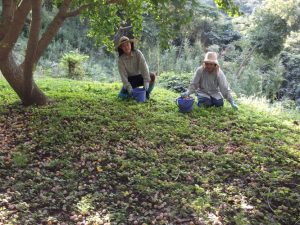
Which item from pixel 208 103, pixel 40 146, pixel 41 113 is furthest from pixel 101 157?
pixel 208 103

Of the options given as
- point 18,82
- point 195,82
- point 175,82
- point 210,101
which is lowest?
point 210,101

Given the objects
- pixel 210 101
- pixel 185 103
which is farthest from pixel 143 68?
pixel 210 101

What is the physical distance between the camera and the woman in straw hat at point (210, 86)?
7.34 metres

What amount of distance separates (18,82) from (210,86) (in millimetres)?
3795

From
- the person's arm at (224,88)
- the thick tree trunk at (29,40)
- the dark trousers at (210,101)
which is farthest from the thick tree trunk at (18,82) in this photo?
the person's arm at (224,88)

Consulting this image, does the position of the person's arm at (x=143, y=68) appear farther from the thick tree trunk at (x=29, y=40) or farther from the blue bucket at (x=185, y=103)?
the thick tree trunk at (x=29, y=40)

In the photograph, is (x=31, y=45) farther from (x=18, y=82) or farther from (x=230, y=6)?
(x=230, y=6)

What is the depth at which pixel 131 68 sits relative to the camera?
7.84m

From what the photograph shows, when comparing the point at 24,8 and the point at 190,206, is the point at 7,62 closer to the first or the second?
the point at 24,8

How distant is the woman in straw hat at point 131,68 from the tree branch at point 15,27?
7.19 ft

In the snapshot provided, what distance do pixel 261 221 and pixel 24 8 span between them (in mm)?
4598

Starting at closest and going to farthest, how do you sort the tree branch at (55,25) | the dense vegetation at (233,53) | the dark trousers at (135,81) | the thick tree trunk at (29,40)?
the thick tree trunk at (29,40), the tree branch at (55,25), the dark trousers at (135,81), the dense vegetation at (233,53)

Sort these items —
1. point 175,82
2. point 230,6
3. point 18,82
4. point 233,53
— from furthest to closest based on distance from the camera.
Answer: point 233,53 < point 175,82 < point 18,82 < point 230,6

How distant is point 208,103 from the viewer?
766 centimetres
